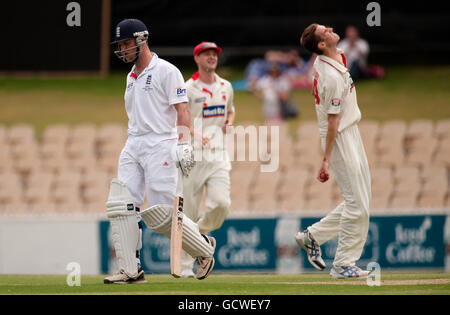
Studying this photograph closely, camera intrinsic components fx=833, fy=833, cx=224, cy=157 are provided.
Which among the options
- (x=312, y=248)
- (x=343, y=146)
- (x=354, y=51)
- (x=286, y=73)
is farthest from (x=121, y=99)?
(x=343, y=146)

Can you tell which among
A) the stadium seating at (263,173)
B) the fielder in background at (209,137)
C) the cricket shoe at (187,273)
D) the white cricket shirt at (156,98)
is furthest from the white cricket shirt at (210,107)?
the stadium seating at (263,173)

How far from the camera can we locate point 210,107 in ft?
27.2

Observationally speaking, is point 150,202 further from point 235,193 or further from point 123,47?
point 235,193

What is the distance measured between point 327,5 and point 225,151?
11.6 m

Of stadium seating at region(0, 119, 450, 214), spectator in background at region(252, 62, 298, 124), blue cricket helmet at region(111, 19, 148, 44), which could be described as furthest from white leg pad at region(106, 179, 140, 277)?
spectator in background at region(252, 62, 298, 124)

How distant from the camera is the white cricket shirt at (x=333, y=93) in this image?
6.86 metres

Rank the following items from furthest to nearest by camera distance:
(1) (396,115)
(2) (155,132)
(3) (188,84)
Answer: (1) (396,115) < (3) (188,84) < (2) (155,132)

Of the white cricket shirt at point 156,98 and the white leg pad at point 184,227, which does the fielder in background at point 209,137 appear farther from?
the white cricket shirt at point 156,98

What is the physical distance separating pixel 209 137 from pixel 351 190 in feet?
6.07

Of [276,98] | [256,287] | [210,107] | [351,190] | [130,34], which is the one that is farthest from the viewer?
[276,98]

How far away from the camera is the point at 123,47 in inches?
260

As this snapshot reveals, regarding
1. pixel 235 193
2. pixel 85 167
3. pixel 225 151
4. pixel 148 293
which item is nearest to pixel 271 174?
pixel 235 193

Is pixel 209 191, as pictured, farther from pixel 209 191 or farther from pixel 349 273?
pixel 349 273

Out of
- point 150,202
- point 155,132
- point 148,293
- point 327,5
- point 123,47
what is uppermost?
point 327,5
